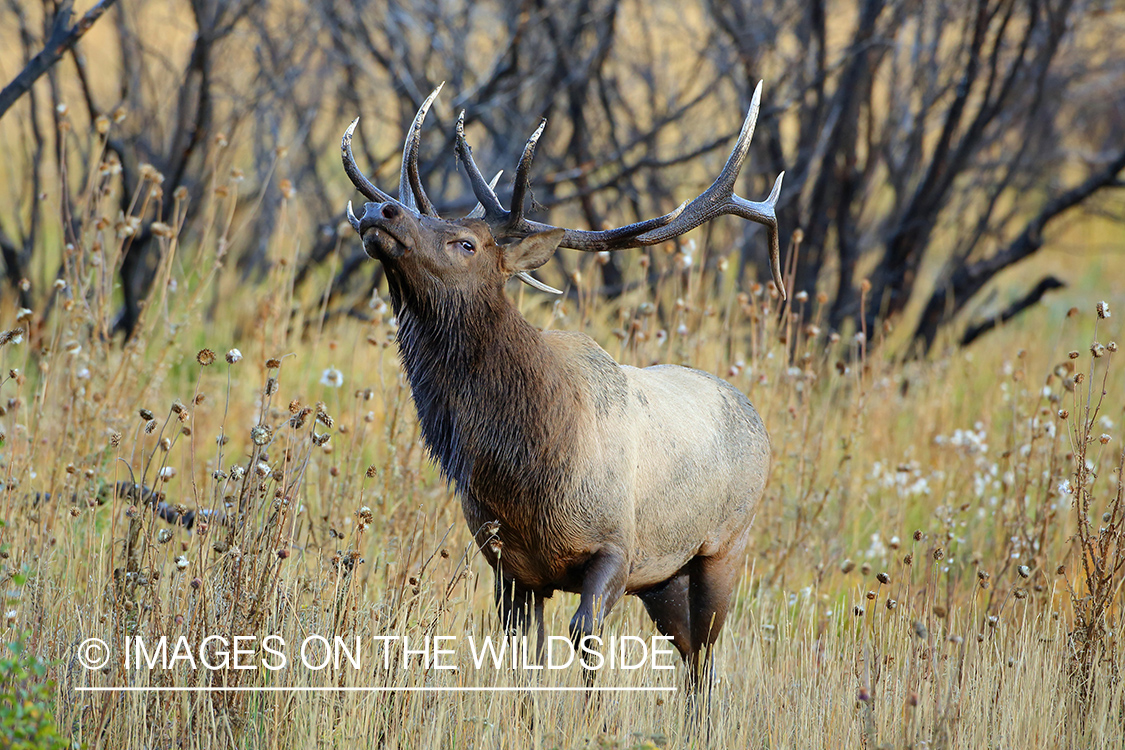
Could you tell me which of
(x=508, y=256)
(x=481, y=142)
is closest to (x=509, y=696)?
(x=508, y=256)

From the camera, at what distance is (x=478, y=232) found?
123 inches

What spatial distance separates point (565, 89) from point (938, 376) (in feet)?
10.1

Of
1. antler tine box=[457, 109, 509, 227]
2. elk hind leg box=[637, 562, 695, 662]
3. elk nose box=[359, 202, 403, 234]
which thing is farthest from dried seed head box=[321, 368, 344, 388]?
elk hind leg box=[637, 562, 695, 662]

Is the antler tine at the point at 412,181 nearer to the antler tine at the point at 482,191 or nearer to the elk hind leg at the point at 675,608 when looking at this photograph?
the antler tine at the point at 482,191

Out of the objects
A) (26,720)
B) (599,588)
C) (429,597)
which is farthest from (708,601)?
(26,720)

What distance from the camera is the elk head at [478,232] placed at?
2977 millimetres

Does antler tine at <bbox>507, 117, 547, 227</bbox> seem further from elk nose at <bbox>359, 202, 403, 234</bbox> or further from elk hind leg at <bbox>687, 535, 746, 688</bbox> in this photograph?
elk hind leg at <bbox>687, 535, 746, 688</bbox>

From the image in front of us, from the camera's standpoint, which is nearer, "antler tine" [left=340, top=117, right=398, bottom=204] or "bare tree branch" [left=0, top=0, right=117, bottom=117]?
"antler tine" [left=340, top=117, right=398, bottom=204]

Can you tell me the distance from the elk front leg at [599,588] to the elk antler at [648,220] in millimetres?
875

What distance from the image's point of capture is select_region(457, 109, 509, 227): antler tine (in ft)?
10.9
